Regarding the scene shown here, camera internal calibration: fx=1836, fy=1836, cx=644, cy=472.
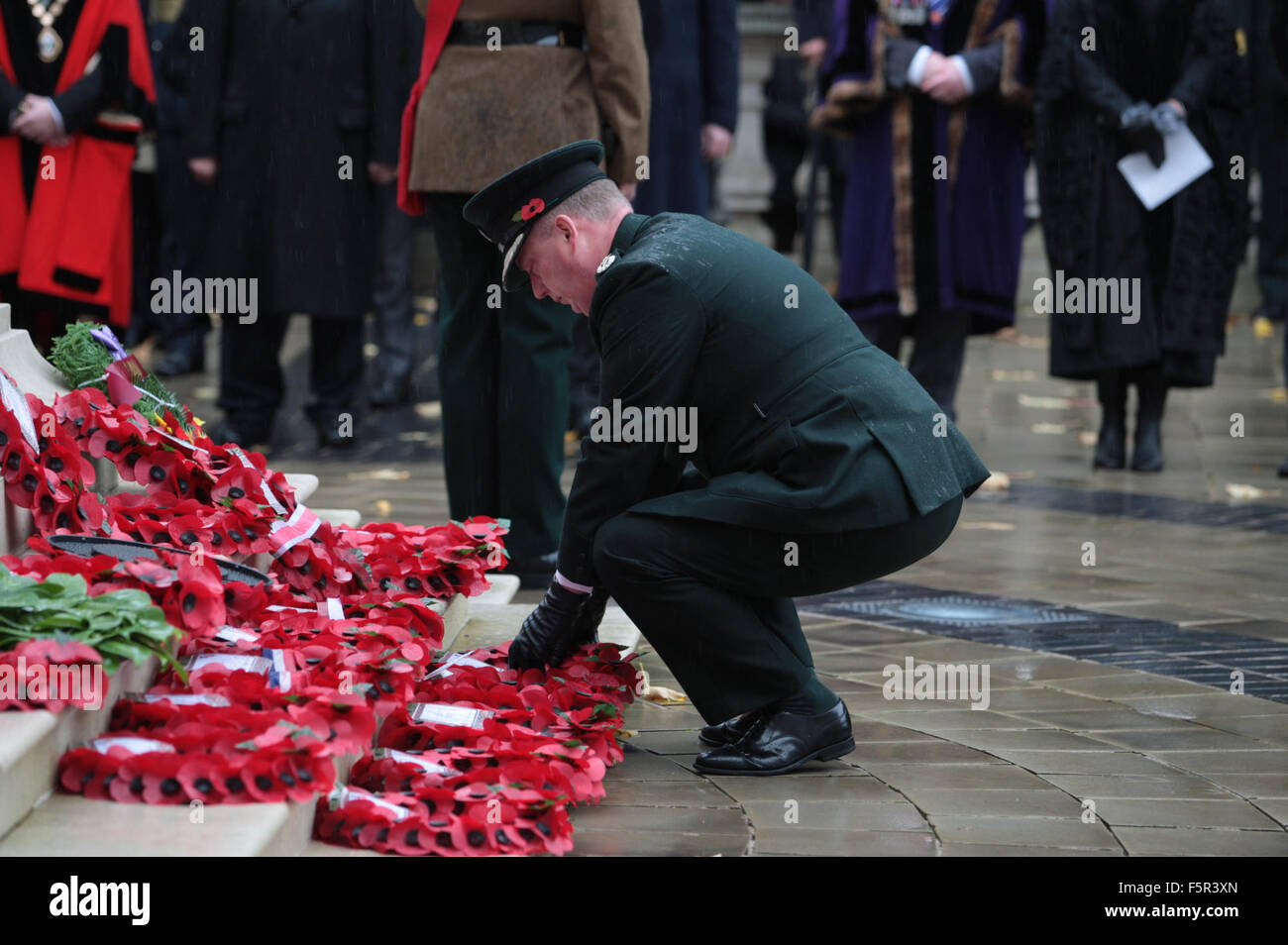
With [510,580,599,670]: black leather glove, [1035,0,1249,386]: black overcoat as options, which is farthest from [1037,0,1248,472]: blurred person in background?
[510,580,599,670]: black leather glove

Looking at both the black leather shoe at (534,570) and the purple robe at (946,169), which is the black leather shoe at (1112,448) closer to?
the purple robe at (946,169)

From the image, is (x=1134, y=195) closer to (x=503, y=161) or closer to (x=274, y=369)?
(x=503, y=161)

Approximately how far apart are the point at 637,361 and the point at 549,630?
2.10ft

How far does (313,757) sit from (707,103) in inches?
201

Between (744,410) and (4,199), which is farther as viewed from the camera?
(4,199)

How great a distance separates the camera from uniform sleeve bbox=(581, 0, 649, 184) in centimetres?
518

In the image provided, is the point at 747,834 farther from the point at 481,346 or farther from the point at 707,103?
the point at 707,103

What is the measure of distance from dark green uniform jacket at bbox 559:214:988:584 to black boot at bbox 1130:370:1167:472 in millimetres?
4382

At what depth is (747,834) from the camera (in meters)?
3.30

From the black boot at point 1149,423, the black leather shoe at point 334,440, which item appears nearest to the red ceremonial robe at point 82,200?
the black leather shoe at point 334,440

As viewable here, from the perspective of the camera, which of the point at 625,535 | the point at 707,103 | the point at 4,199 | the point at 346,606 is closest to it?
the point at 625,535

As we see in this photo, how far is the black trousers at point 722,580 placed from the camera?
11.9ft

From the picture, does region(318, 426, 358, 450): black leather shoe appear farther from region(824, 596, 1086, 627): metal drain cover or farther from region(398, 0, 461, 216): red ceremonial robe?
region(824, 596, 1086, 627): metal drain cover

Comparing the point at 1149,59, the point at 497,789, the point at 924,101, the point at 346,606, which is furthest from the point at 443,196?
the point at 1149,59
